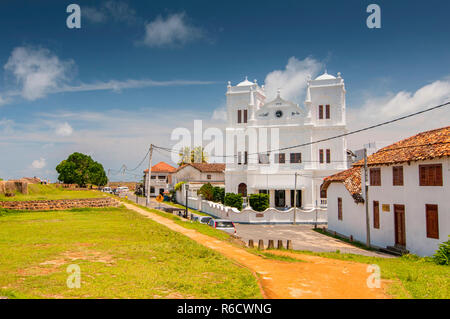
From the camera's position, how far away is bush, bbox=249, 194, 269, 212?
3659 centimetres

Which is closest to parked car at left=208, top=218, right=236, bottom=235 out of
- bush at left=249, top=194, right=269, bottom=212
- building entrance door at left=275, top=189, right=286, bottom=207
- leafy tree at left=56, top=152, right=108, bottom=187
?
bush at left=249, top=194, right=269, bottom=212

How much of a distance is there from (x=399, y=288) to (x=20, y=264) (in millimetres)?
9951

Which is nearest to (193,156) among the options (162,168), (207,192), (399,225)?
(162,168)

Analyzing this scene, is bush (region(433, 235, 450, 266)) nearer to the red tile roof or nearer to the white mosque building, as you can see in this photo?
the red tile roof

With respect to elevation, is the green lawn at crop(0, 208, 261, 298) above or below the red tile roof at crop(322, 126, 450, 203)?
below

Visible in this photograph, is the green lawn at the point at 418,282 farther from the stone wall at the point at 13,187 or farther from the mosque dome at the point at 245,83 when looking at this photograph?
the mosque dome at the point at 245,83

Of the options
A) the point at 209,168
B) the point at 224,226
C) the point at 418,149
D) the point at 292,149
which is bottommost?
the point at 224,226

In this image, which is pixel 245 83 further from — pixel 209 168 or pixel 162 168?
pixel 162 168

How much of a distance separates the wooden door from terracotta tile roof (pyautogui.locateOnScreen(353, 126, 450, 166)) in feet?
8.23

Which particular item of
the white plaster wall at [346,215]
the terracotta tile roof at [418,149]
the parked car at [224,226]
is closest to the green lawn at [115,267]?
the parked car at [224,226]

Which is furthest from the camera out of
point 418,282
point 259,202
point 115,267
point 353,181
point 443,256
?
point 259,202

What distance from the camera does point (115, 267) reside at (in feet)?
33.0

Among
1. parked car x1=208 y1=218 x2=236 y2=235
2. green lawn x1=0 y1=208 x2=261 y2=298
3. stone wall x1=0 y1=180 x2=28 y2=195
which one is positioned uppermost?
stone wall x1=0 y1=180 x2=28 y2=195

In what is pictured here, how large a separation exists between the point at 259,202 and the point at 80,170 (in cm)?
6022
